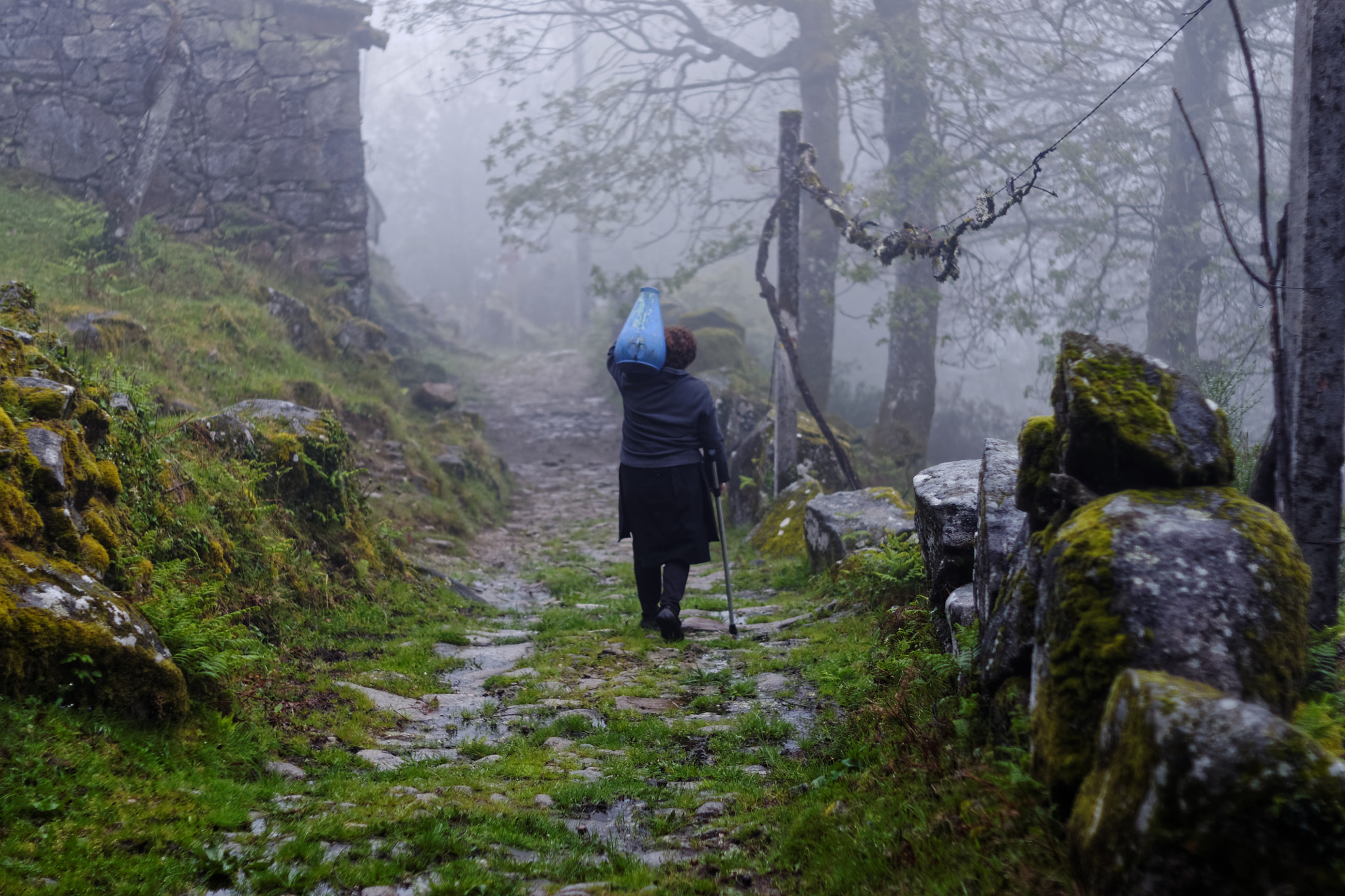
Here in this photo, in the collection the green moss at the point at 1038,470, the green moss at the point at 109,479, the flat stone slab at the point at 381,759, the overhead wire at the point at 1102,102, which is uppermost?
the overhead wire at the point at 1102,102

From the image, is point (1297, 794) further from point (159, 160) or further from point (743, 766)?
point (159, 160)

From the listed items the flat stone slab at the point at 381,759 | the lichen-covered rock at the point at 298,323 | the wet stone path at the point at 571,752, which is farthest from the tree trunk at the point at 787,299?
the flat stone slab at the point at 381,759

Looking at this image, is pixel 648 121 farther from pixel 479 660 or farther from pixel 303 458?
pixel 479 660

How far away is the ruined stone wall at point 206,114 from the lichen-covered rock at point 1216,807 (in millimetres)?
14223

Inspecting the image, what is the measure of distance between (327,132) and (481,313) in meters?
22.4

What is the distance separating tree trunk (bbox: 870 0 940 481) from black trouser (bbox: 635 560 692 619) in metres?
9.31

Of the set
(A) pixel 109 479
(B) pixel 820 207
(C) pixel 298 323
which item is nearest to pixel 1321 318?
(A) pixel 109 479

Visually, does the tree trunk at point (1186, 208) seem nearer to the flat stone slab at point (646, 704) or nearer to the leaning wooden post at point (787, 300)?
the leaning wooden post at point (787, 300)

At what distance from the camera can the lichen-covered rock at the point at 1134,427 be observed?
2.94 metres

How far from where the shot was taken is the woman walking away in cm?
674

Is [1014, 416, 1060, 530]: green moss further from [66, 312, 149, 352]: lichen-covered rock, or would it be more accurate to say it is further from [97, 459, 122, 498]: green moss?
[66, 312, 149, 352]: lichen-covered rock

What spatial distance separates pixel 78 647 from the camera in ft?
10.7

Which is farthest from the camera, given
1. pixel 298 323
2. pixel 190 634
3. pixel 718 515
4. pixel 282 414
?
pixel 298 323

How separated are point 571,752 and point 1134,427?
302 centimetres
